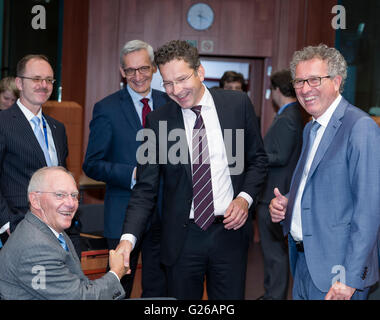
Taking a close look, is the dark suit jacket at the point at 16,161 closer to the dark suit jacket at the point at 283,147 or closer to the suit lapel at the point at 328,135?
the suit lapel at the point at 328,135

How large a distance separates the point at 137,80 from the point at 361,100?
3.92 m

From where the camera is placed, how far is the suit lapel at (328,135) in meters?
2.11

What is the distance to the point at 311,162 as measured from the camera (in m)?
2.26

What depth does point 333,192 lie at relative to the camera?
2064mm

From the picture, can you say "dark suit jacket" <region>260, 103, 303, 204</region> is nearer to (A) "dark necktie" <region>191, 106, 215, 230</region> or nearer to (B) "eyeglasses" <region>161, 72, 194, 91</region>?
(A) "dark necktie" <region>191, 106, 215, 230</region>

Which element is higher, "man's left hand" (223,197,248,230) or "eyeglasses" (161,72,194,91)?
"eyeglasses" (161,72,194,91)

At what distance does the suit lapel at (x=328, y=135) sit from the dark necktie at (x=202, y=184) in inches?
20.6

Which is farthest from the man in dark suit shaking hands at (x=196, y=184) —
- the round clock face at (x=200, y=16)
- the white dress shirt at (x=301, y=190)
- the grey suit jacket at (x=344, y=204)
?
the round clock face at (x=200, y=16)

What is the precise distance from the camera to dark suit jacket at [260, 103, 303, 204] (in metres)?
4.22

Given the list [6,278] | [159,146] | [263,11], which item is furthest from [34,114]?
[263,11]

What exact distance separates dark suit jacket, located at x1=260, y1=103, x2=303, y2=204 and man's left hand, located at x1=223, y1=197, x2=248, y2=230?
180cm

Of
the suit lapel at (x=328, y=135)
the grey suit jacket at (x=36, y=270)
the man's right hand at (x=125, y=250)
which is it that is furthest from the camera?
the man's right hand at (x=125, y=250)

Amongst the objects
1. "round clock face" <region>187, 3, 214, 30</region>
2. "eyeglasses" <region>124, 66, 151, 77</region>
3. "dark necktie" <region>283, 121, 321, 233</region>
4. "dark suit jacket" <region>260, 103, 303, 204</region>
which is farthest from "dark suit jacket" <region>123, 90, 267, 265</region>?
"round clock face" <region>187, 3, 214, 30</region>

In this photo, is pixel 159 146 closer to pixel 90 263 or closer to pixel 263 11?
pixel 90 263
